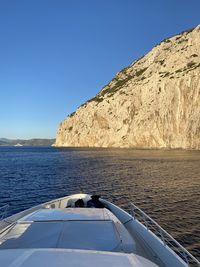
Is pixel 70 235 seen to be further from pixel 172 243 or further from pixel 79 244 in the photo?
pixel 172 243

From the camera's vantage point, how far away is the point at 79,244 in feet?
26.0

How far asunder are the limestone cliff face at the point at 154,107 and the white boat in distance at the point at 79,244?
9249cm

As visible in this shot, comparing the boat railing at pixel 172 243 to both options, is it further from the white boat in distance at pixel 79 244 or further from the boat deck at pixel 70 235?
the boat deck at pixel 70 235

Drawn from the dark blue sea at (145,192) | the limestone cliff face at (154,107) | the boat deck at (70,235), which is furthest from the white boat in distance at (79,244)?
the limestone cliff face at (154,107)

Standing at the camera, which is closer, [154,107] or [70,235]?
[70,235]

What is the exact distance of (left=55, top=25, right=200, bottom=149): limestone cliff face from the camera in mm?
104500

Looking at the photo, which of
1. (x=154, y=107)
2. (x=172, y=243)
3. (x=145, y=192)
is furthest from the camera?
(x=154, y=107)

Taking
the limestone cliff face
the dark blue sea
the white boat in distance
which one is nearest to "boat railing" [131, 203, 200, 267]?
the white boat in distance

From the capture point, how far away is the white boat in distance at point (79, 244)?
5535 mm

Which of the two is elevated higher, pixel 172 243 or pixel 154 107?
pixel 154 107

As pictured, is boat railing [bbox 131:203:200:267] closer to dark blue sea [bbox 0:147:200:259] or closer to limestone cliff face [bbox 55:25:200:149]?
dark blue sea [bbox 0:147:200:259]

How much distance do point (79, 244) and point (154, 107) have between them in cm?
11316

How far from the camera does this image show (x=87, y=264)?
5.33 meters

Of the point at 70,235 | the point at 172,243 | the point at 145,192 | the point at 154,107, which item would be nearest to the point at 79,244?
the point at 70,235
